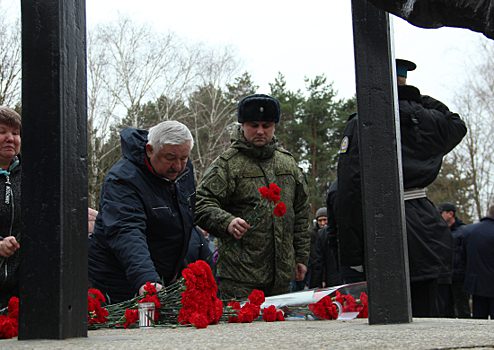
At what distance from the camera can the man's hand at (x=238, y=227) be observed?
4.39 m

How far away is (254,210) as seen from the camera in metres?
4.71

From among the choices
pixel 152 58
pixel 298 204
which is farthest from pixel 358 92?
pixel 152 58

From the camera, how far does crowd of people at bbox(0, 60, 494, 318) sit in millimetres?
3951

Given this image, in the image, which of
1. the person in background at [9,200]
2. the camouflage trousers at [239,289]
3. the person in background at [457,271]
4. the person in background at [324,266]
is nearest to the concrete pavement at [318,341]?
the person in background at [9,200]

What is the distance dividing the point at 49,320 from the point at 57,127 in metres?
0.59

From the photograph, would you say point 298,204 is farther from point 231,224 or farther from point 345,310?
point 345,310

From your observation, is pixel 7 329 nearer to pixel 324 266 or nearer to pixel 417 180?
pixel 417 180

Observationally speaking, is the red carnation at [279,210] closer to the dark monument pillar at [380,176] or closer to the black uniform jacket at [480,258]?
the dark monument pillar at [380,176]

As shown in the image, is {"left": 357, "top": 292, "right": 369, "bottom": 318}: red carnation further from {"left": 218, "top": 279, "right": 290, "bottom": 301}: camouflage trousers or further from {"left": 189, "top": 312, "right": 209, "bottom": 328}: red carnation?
{"left": 218, "top": 279, "right": 290, "bottom": 301}: camouflage trousers

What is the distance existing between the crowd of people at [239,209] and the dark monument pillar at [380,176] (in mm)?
1182

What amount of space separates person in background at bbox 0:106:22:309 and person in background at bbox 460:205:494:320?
691 centimetres

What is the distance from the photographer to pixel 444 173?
3347 cm

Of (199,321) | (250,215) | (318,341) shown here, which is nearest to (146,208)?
(250,215)

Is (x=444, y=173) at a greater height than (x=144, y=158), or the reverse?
(x=444, y=173)
